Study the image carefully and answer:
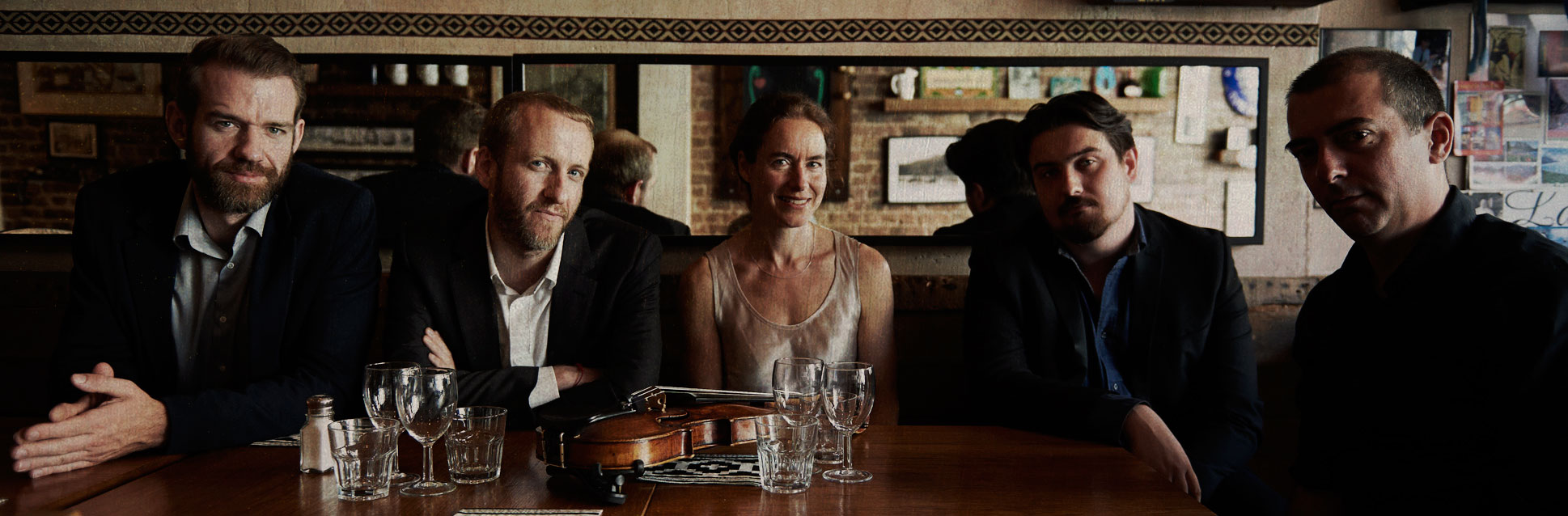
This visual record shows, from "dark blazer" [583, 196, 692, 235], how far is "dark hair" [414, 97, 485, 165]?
412 mm

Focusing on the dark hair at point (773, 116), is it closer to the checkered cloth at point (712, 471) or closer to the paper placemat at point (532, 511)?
the checkered cloth at point (712, 471)

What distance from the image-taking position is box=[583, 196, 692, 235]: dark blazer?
3.17m

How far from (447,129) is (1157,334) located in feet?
7.10

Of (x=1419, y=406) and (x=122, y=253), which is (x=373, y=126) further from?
(x=1419, y=406)

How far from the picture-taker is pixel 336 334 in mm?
2236

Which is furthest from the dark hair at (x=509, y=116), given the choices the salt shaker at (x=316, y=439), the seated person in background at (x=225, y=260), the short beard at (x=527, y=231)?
the salt shaker at (x=316, y=439)

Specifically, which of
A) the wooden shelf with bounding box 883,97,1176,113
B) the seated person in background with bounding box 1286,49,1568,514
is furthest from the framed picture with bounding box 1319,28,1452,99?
the seated person in background with bounding box 1286,49,1568,514

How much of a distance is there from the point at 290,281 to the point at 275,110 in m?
0.40

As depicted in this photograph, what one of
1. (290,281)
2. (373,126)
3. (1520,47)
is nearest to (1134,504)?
(290,281)

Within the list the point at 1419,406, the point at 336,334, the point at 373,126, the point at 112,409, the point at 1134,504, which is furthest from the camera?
the point at 373,126

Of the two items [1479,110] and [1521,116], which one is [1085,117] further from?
[1521,116]

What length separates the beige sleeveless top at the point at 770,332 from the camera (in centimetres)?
264

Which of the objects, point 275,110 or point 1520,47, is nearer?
point 275,110

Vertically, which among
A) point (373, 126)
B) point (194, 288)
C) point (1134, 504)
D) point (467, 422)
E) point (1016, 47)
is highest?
point (1016, 47)
